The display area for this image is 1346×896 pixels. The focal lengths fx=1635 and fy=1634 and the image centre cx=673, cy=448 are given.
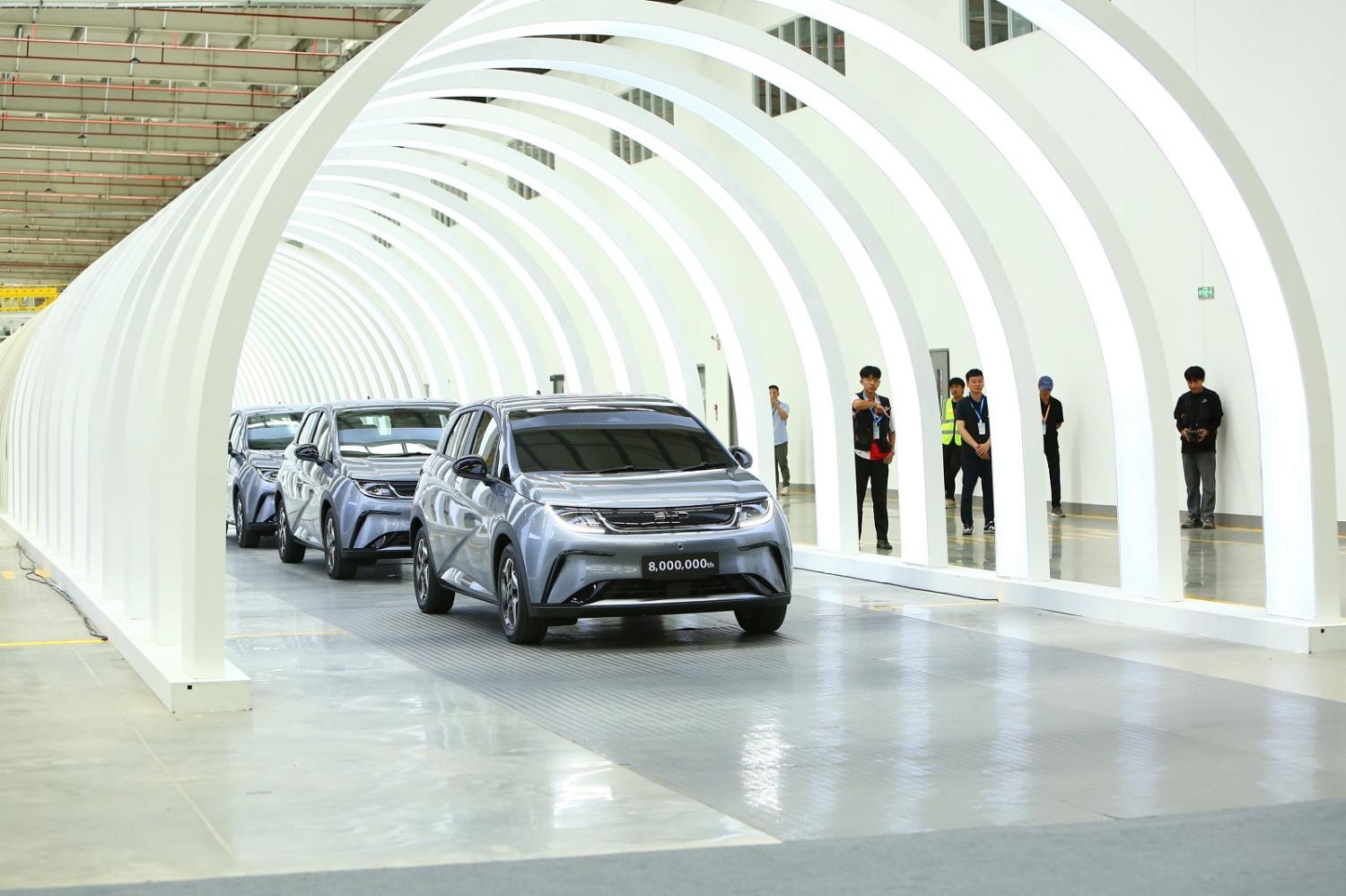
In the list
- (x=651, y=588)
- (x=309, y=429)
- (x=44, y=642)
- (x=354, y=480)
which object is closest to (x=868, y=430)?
(x=354, y=480)

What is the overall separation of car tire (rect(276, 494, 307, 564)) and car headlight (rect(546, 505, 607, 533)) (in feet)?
26.0

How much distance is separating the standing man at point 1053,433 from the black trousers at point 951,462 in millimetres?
1188

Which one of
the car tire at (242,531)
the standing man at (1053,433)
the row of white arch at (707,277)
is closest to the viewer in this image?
the row of white arch at (707,277)

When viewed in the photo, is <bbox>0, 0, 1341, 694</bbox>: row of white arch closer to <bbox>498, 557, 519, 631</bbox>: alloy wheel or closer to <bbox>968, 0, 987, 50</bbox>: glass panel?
<bbox>498, 557, 519, 631</bbox>: alloy wheel

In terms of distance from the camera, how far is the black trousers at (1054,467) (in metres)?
22.6

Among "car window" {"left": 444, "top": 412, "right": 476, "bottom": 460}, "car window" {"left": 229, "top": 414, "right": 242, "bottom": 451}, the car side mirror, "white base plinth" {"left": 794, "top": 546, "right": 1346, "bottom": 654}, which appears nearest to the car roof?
"car window" {"left": 444, "top": 412, "right": 476, "bottom": 460}

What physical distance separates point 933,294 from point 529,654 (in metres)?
16.7

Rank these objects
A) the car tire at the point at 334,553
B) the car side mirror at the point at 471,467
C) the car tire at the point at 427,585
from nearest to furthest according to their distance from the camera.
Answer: the car side mirror at the point at 471,467 → the car tire at the point at 427,585 → the car tire at the point at 334,553

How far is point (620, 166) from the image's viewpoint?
58.7ft

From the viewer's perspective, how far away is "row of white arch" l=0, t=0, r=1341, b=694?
9367mm

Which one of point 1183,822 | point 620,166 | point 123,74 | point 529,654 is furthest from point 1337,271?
point 123,74

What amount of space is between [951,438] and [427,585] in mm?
9890

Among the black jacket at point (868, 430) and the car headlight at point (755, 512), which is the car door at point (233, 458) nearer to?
the black jacket at point (868, 430)

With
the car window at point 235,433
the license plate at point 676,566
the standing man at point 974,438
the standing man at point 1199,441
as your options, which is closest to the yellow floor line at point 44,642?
the license plate at point 676,566
